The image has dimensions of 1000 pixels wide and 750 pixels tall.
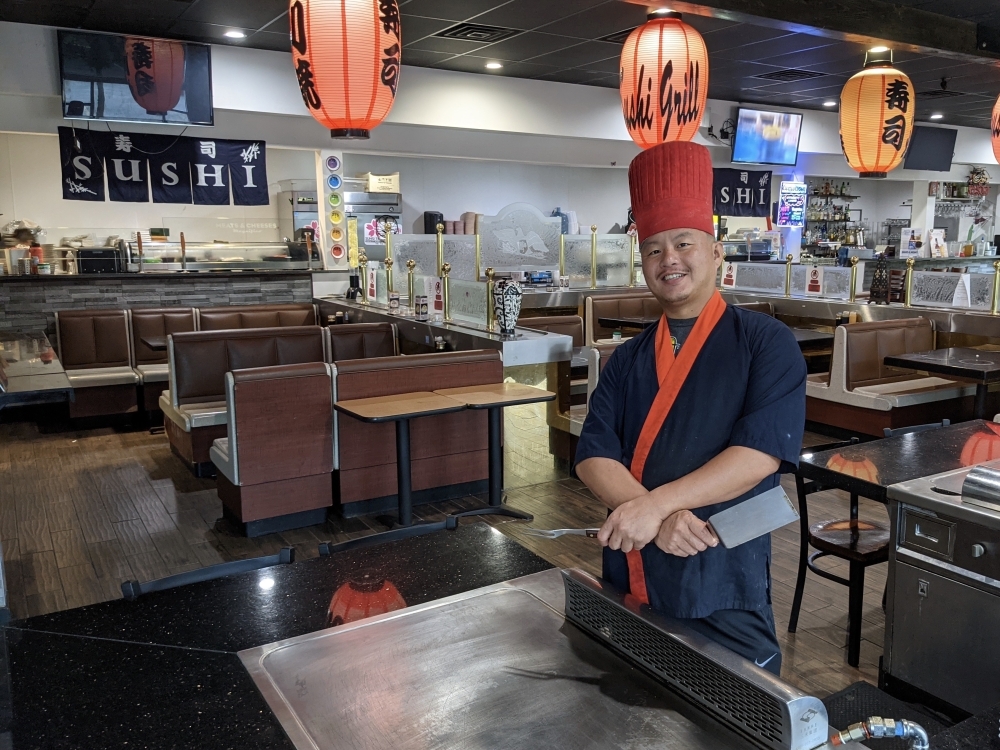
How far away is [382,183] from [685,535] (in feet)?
32.4

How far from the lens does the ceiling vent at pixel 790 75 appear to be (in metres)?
8.78

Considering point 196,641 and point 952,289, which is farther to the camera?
point 952,289

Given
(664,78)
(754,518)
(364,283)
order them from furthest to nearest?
(364,283), (664,78), (754,518)

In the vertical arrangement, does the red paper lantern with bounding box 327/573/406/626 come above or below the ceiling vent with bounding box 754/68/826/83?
below

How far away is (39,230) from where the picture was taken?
8922mm

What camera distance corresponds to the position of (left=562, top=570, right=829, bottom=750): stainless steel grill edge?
1.05 meters

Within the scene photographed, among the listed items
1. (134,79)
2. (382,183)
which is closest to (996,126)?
(382,183)

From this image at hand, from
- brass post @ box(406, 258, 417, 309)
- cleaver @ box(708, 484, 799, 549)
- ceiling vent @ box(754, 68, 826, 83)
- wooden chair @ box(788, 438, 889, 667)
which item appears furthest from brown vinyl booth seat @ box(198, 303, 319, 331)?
cleaver @ box(708, 484, 799, 549)

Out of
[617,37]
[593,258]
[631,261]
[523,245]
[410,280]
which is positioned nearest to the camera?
[410,280]

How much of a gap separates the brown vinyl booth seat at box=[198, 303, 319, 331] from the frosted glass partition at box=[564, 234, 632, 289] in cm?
300

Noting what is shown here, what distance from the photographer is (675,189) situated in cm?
158

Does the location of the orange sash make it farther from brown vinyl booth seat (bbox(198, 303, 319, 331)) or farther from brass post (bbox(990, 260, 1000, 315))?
brown vinyl booth seat (bbox(198, 303, 319, 331))

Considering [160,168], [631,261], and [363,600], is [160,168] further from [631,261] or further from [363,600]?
[363,600]

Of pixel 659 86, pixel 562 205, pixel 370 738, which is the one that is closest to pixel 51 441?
pixel 659 86
